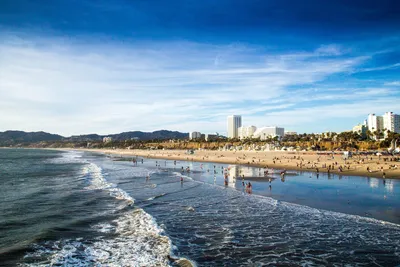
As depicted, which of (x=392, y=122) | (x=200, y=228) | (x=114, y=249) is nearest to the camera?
(x=114, y=249)

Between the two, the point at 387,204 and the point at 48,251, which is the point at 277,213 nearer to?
the point at 387,204

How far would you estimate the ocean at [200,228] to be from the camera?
11312 millimetres

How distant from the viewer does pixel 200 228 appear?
15.2 m

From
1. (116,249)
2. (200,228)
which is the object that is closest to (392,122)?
(200,228)

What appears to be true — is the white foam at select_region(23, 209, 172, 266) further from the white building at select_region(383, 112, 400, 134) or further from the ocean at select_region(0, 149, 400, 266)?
the white building at select_region(383, 112, 400, 134)

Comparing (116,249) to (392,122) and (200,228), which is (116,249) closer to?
(200,228)

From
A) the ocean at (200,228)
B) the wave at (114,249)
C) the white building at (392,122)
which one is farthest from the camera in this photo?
the white building at (392,122)

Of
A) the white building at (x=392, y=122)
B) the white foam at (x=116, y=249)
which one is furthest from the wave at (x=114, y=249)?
the white building at (x=392, y=122)

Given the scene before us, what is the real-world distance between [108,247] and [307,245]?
8.54 m

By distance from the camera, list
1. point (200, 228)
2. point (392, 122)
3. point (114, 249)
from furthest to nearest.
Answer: point (392, 122)
point (200, 228)
point (114, 249)

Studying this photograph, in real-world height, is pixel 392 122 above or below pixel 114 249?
above

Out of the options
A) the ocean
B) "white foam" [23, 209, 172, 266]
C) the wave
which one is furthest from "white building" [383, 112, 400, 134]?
"white foam" [23, 209, 172, 266]

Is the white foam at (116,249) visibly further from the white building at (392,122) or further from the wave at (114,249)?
the white building at (392,122)

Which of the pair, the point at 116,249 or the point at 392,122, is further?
the point at 392,122
